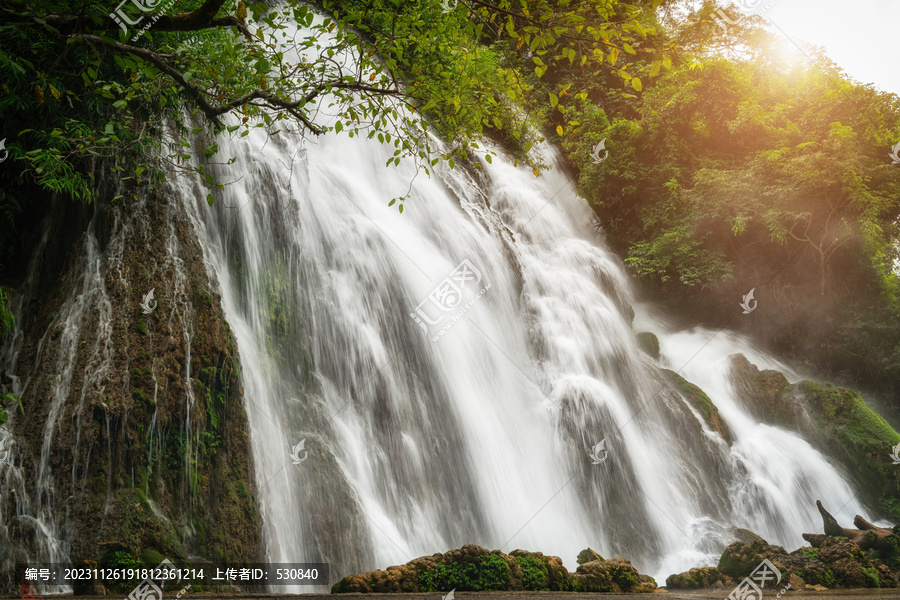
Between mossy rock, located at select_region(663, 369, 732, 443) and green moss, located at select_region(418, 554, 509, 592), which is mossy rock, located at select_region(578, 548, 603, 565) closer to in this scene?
→ green moss, located at select_region(418, 554, 509, 592)

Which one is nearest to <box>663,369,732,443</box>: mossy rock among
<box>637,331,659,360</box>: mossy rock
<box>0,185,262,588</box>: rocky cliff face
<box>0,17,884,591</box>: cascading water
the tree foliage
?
<box>0,17,884,591</box>: cascading water

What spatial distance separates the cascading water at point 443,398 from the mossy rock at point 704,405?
307 mm

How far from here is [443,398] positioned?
28.9 feet

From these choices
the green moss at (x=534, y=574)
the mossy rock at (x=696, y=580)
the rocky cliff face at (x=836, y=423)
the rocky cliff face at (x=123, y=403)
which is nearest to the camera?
the rocky cliff face at (x=123, y=403)

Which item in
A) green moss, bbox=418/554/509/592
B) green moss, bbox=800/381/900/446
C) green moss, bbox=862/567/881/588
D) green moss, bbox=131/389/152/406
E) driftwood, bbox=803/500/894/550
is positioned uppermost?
green moss, bbox=131/389/152/406

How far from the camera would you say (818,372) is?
15.1 meters

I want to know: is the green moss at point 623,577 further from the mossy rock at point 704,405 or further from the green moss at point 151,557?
the mossy rock at point 704,405

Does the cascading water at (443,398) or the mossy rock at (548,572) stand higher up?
the cascading water at (443,398)

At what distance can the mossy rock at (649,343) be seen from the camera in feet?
43.0

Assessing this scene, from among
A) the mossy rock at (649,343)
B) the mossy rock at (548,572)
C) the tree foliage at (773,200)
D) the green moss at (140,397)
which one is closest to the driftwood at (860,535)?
the mossy rock at (548,572)

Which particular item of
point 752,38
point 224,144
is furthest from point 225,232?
point 752,38

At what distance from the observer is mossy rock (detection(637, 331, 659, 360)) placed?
1309 cm

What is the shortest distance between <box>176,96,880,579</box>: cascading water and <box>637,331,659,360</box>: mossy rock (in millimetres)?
649

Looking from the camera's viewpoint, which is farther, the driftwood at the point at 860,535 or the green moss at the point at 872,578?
the driftwood at the point at 860,535
